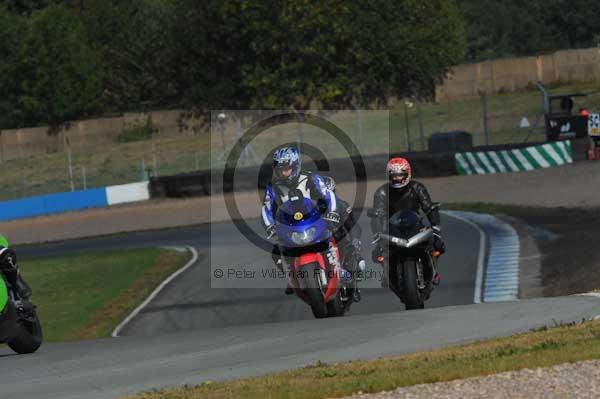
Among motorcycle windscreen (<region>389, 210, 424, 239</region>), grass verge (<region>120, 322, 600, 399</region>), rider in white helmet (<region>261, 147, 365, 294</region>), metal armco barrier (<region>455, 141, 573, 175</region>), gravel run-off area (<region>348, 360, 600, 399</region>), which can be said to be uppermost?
rider in white helmet (<region>261, 147, 365, 294</region>)

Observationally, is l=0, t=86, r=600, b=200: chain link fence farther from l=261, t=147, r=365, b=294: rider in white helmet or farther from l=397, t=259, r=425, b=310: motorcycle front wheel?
l=261, t=147, r=365, b=294: rider in white helmet

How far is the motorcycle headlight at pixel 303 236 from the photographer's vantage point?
1370 centimetres

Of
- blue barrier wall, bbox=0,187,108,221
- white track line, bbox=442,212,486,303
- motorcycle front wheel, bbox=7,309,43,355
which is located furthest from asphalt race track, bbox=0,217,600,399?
blue barrier wall, bbox=0,187,108,221

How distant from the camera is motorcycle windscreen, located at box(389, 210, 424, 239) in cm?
1438

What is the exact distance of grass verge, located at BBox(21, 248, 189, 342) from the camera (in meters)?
21.5

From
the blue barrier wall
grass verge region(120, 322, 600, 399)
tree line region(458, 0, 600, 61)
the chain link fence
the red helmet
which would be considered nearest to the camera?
grass verge region(120, 322, 600, 399)

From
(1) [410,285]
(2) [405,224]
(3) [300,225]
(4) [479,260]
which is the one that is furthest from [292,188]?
(4) [479,260]

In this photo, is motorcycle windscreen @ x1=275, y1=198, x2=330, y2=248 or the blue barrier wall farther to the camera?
the blue barrier wall

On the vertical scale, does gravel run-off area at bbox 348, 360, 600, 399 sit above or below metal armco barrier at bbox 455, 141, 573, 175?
above

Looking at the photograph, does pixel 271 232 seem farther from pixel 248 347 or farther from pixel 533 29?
pixel 533 29

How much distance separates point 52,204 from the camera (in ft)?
153

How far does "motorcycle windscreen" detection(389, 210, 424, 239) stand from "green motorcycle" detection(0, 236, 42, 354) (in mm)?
4187

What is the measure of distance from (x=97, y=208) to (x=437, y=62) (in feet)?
84.8

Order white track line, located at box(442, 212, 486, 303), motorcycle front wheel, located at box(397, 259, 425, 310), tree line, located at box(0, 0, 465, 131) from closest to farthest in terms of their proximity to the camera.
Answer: motorcycle front wheel, located at box(397, 259, 425, 310), white track line, located at box(442, 212, 486, 303), tree line, located at box(0, 0, 465, 131)
